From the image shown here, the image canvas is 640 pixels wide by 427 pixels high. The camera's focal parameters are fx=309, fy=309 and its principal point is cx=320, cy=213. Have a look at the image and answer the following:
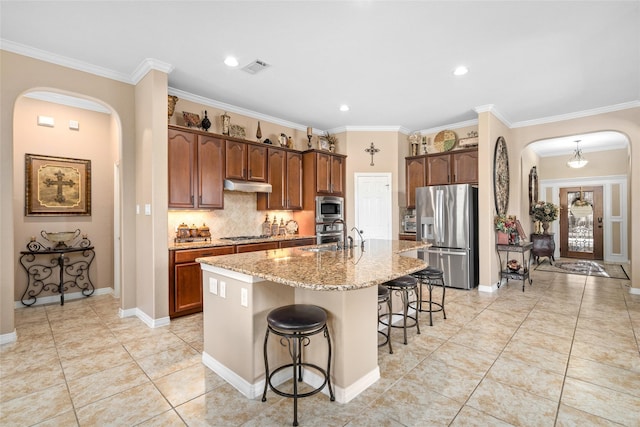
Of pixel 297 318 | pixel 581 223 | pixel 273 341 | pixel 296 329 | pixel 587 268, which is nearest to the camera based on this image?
pixel 296 329

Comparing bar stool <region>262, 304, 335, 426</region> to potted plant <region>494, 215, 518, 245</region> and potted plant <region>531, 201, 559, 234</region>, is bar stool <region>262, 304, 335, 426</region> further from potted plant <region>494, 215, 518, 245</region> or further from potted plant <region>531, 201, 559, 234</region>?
potted plant <region>531, 201, 559, 234</region>

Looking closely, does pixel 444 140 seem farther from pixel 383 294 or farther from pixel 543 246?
pixel 383 294

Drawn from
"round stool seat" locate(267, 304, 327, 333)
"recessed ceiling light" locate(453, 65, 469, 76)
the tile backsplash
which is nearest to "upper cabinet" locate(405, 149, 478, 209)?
"recessed ceiling light" locate(453, 65, 469, 76)

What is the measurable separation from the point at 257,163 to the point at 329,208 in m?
1.55

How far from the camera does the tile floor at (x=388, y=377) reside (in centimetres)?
191

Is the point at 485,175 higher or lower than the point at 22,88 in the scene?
lower

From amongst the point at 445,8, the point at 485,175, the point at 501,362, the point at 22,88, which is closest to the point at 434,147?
the point at 485,175

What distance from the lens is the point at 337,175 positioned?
5.75 meters

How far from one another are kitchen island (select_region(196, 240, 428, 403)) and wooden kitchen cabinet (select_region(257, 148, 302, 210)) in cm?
271

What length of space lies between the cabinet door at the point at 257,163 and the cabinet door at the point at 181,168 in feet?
2.86

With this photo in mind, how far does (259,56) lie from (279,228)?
9.56 ft

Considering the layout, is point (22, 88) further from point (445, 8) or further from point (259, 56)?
point (445, 8)

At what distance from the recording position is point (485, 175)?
4863mm

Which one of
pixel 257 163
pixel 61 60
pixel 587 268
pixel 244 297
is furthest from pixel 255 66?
pixel 587 268
